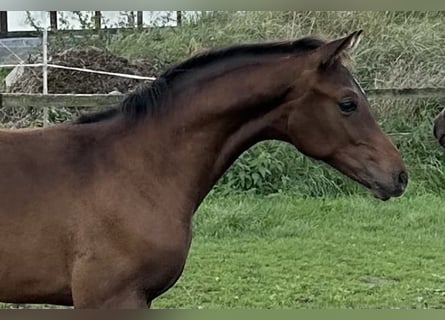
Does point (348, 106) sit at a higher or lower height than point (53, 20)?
lower

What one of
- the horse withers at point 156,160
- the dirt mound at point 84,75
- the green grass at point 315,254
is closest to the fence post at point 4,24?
the dirt mound at point 84,75

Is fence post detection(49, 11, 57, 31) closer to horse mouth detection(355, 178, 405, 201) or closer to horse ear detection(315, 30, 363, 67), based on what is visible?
horse ear detection(315, 30, 363, 67)

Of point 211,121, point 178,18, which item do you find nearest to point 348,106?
point 211,121

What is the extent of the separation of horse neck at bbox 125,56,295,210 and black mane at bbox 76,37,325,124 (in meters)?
0.03

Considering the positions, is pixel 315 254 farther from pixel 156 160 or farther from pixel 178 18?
pixel 156 160

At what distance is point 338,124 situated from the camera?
168 cm

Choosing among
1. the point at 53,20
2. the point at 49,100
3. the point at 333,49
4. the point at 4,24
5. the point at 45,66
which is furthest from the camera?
the point at 45,66

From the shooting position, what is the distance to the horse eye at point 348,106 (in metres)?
1.67

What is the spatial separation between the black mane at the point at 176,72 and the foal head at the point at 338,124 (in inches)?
2.4

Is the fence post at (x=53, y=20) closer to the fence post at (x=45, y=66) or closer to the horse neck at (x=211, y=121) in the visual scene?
the fence post at (x=45, y=66)

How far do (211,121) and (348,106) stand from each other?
0.31m

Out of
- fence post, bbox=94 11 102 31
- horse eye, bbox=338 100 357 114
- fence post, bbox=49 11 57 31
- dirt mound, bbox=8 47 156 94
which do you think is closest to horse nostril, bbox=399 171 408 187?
horse eye, bbox=338 100 357 114

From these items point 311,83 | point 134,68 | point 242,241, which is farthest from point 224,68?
point 242,241

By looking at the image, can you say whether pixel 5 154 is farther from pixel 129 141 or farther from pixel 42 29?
pixel 42 29
